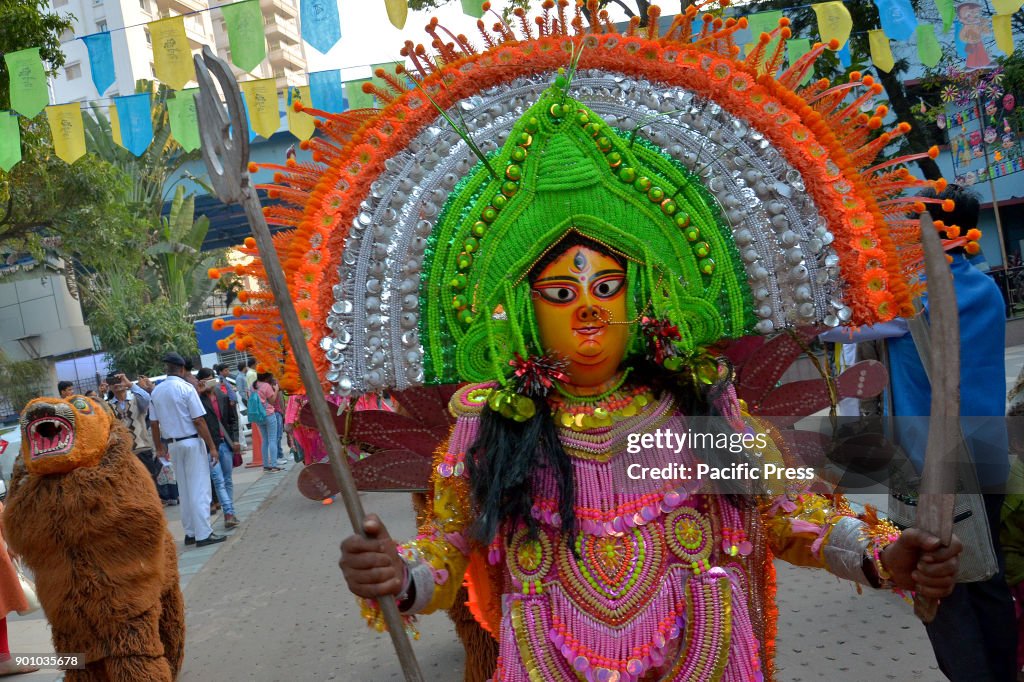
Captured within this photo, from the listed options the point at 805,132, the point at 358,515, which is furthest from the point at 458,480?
the point at 805,132

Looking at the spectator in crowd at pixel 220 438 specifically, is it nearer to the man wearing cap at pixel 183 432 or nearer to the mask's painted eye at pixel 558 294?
the man wearing cap at pixel 183 432

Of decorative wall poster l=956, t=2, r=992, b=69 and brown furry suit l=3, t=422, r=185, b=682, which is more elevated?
decorative wall poster l=956, t=2, r=992, b=69

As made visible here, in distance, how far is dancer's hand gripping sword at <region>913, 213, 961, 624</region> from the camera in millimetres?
1548

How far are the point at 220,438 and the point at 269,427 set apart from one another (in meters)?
4.00

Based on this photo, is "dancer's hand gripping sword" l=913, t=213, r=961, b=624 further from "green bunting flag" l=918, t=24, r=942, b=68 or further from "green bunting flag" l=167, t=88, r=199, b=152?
"green bunting flag" l=167, t=88, r=199, b=152

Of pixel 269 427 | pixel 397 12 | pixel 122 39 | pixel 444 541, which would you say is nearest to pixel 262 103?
pixel 397 12

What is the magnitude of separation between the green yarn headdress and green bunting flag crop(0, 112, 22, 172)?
26.0ft

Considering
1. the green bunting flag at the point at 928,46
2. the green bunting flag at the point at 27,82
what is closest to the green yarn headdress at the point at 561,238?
the green bunting flag at the point at 928,46

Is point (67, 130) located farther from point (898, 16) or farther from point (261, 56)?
point (898, 16)

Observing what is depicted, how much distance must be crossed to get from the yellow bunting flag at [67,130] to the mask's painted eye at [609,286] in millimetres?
7963

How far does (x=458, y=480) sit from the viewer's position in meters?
2.27

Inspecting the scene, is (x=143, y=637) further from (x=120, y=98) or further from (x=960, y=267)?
(x=120, y=98)

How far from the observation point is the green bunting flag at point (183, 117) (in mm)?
8672

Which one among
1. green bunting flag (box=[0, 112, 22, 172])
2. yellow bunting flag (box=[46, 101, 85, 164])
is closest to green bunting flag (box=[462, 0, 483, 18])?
yellow bunting flag (box=[46, 101, 85, 164])
